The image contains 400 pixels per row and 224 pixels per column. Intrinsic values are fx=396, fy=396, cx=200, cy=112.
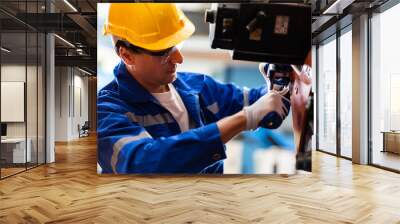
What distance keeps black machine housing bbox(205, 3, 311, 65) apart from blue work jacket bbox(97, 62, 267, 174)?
60 cm

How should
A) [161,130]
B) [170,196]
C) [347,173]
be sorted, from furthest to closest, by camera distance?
1. [347,173]
2. [161,130]
3. [170,196]

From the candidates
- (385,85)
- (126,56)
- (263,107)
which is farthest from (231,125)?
(385,85)

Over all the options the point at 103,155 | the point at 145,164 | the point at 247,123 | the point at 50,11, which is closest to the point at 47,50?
the point at 50,11

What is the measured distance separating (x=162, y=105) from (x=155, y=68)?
1.96 ft

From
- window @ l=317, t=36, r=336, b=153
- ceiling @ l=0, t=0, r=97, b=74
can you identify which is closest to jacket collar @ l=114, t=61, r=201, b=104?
ceiling @ l=0, t=0, r=97, b=74

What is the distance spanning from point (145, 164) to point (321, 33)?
237 inches

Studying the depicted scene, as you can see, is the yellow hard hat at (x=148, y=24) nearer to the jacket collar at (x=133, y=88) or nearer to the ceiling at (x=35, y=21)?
the jacket collar at (x=133, y=88)

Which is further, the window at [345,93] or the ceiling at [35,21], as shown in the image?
the window at [345,93]

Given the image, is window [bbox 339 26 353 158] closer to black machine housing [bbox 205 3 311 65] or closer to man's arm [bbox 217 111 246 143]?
black machine housing [bbox 205 3 311 65]

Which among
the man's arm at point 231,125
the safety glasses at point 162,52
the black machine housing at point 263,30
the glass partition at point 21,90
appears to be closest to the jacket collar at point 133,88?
the safety glasses at point 162,52

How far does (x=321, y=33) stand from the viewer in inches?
392

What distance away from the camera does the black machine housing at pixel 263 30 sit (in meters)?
6.11

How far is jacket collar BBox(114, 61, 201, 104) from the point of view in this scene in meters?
6.20

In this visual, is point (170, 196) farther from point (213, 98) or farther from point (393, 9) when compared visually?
point (393, 9)
